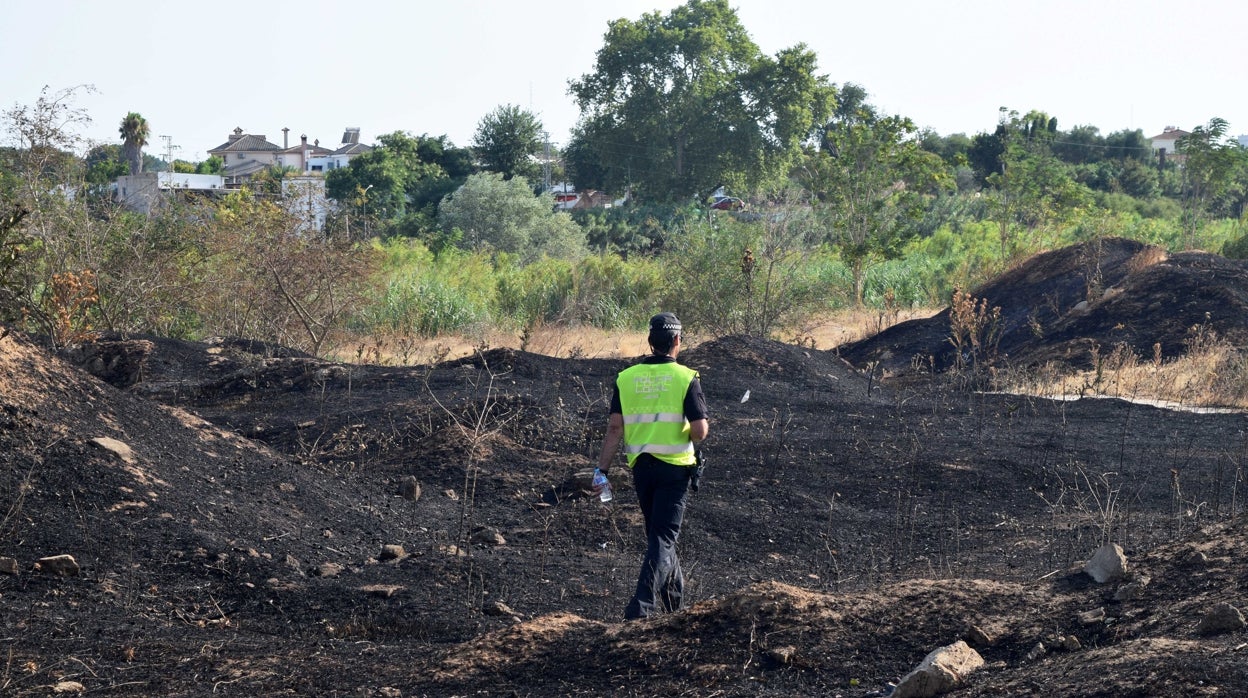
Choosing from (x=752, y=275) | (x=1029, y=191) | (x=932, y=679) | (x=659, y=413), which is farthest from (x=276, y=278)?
(x=1029, y=191)

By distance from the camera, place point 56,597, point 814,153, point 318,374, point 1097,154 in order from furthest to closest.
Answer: point 1097,154, point 814,153, point 318,374, point 56,597

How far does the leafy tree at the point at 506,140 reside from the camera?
168 feet

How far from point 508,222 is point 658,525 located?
31.8m

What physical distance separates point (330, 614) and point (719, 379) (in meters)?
8.52

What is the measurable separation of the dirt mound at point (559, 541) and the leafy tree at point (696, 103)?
130 feet

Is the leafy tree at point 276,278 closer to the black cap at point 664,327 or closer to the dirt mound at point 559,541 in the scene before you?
the dirt mound at point 559,541

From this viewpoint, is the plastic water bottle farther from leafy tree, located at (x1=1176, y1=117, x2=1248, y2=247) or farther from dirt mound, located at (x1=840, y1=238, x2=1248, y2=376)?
leafy tree, located at (x1=1176, y1=117, x2=1248, y2=247)

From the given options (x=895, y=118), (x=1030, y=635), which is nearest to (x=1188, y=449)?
(x=1030, y=635)

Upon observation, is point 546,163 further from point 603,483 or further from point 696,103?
point 603,483

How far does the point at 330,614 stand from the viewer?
6.24 meters

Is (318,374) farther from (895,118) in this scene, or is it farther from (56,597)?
(895,118)

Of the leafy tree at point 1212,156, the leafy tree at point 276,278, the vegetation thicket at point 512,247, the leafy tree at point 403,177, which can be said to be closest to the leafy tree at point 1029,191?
the vegetation thicket at point 512,247

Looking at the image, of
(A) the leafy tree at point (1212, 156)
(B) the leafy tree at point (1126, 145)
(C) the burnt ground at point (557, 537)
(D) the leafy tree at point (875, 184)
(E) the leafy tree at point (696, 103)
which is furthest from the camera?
(B) the leafy tree at point (1126, 145)

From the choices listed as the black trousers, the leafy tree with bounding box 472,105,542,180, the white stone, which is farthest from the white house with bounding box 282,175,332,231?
the leafy tree with bounding box 472,105,542,180
